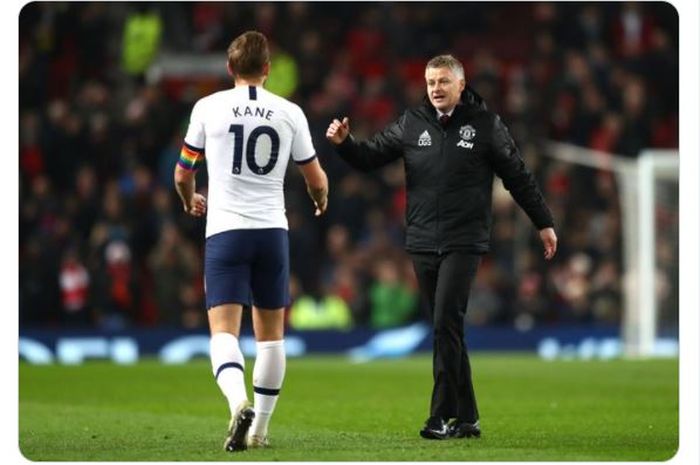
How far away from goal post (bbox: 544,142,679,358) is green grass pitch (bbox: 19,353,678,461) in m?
2.21

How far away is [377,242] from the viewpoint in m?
23.4

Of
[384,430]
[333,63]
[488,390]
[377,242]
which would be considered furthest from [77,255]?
[384,430]

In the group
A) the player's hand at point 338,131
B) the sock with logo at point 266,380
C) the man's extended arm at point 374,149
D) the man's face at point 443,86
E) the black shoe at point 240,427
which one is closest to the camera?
the black shoe at point 240,427

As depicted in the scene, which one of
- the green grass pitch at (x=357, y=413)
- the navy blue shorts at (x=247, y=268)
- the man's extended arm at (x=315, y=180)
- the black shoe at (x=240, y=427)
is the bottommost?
the green grass pitch at (x=357, y=413)

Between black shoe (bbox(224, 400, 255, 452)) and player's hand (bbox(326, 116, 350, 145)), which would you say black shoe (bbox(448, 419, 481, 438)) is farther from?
player's hand (bbox(326, 116, 350, 145))

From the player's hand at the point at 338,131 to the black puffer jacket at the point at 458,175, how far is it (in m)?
0.06

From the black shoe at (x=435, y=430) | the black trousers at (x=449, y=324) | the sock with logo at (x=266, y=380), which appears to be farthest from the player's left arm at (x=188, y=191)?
the black shoe at (x=435, y=430)

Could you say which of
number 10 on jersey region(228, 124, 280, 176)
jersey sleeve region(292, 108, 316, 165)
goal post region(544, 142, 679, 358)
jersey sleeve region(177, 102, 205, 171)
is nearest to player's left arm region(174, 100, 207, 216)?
jersey sleeve region(177, 102, 205, 171)

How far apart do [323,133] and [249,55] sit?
1440 cm

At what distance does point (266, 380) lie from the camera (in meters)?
9.47

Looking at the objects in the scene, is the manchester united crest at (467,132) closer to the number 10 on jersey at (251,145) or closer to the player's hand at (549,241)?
the player's hand at (549,241)

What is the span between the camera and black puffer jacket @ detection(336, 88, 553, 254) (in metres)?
9.98

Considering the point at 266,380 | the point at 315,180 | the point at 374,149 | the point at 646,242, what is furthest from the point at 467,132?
the point at 646,242

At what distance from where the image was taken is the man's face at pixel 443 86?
9891 millimetres
